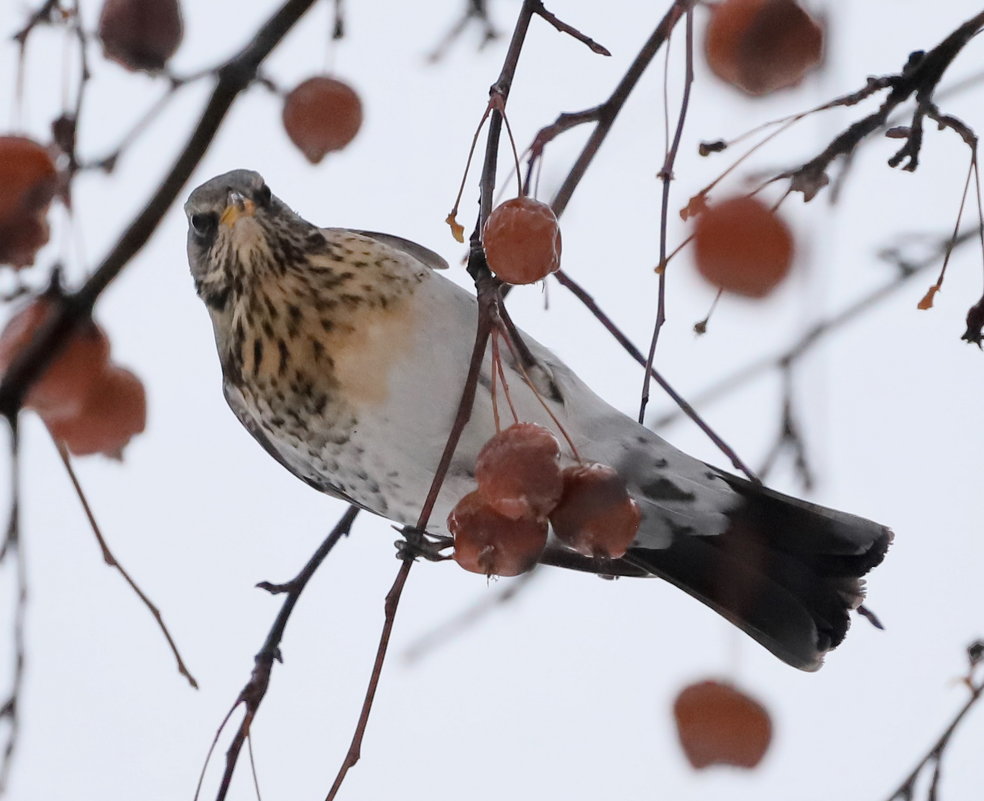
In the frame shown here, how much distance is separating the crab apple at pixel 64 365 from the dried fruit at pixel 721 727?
748 mm

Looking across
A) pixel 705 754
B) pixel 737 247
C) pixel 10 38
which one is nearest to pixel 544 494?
pixel 737 247

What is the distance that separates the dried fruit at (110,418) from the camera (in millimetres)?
1227

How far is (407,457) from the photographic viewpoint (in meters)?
1.73

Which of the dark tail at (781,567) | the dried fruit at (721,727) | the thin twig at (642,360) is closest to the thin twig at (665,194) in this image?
the thin twig at (642,360)

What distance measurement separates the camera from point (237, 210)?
5.64 feet

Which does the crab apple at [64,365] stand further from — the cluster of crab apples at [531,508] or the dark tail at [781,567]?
the dark tail at [781,567]

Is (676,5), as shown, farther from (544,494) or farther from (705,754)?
(705,754)

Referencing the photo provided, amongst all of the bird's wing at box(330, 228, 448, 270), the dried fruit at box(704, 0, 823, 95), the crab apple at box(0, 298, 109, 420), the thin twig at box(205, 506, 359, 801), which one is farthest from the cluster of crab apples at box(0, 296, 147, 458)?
the bird's wing at box(330, 228, 448, 270)

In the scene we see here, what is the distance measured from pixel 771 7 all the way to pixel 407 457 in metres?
0.83

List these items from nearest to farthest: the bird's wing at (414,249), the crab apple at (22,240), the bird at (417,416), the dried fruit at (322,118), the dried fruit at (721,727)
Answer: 1. the crab apple at (22,240)
2. the dried fruit at (721,727)
3. the dried fruit at (322,118)
4. the bird at (417,416)
5. the bird's wing at (414,249)

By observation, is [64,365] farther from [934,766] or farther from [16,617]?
[934,766]

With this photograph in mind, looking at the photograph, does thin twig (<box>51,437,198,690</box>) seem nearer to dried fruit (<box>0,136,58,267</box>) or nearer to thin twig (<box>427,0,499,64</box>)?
dried fruit (<box>0,136,58,267</box>)

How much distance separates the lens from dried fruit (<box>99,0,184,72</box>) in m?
1.28

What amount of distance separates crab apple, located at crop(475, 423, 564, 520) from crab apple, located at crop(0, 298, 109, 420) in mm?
372
